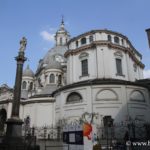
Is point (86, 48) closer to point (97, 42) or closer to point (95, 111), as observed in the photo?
point (97, 42)

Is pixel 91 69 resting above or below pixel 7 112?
above

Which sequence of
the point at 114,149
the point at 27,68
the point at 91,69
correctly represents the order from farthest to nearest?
the point at 27,68, the point at 91,69, the point at 114,149

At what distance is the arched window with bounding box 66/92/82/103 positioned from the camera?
3118 cm

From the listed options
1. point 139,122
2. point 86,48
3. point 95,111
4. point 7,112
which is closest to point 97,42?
point 86,48

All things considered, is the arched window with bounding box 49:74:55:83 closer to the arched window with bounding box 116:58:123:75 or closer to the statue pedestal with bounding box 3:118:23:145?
the arched window with bounding box 116:58:123:75

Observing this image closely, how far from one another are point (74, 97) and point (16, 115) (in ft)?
46.6

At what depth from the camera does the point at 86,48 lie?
35656mm

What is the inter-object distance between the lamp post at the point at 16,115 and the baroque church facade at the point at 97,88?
12048mm

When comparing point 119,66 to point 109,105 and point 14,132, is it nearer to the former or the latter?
point 109,105

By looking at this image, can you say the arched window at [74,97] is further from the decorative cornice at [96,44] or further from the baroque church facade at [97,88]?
the decorative cornice at [96,44]

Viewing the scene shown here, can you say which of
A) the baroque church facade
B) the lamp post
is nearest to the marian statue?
the lamp post

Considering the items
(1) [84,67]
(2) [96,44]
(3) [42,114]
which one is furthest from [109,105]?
(3) [42,114]

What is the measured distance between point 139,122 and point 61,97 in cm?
1173

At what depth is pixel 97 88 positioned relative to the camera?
3012 centimetres
